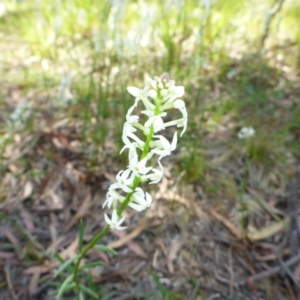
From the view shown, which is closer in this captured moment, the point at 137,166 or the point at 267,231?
the point at 137,166

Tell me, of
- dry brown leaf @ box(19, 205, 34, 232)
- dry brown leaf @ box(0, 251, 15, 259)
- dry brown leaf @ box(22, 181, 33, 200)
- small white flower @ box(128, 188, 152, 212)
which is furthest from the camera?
dry brown leaf @ box(22, 181, 33, 200)

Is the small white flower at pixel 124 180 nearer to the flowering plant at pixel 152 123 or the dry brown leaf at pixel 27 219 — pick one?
the flowering plant at pixel 152 123

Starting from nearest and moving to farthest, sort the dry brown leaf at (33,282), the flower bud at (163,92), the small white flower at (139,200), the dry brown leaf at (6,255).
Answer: the flower bud at (163,92) < the small white flower at (139,200) < the dry brown leaf at (33,282) < the dry brown leaf at (6,255)

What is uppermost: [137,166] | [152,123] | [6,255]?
[152,123]

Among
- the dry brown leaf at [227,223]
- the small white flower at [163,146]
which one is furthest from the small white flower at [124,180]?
the dry brown leaf at [227,223]

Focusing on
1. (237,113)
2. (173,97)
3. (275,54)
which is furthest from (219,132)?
(173,97)

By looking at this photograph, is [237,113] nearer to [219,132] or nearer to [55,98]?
[219,132]

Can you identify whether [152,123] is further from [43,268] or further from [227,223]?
[227,223]

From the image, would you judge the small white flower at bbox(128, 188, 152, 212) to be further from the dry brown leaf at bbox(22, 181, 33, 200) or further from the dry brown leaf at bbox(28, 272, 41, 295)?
the dry brown leaf at bbox(22, 181, 33, 200)

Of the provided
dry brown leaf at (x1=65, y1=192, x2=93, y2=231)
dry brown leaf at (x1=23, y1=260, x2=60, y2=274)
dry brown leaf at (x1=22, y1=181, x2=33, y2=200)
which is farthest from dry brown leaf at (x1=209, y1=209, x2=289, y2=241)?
→ dry brown leaf at (x1=22, y1=181, x2=33, y2=200)

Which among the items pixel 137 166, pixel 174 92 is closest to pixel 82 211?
pixel 137 166

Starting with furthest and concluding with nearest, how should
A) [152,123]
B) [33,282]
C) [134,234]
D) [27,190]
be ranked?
1. [27,190]
2. [134,234]
3. [33,282]
4. [152,123]

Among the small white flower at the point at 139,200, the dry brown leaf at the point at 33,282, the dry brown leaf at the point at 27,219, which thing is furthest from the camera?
the dry brown leaf at the point at 27,219
